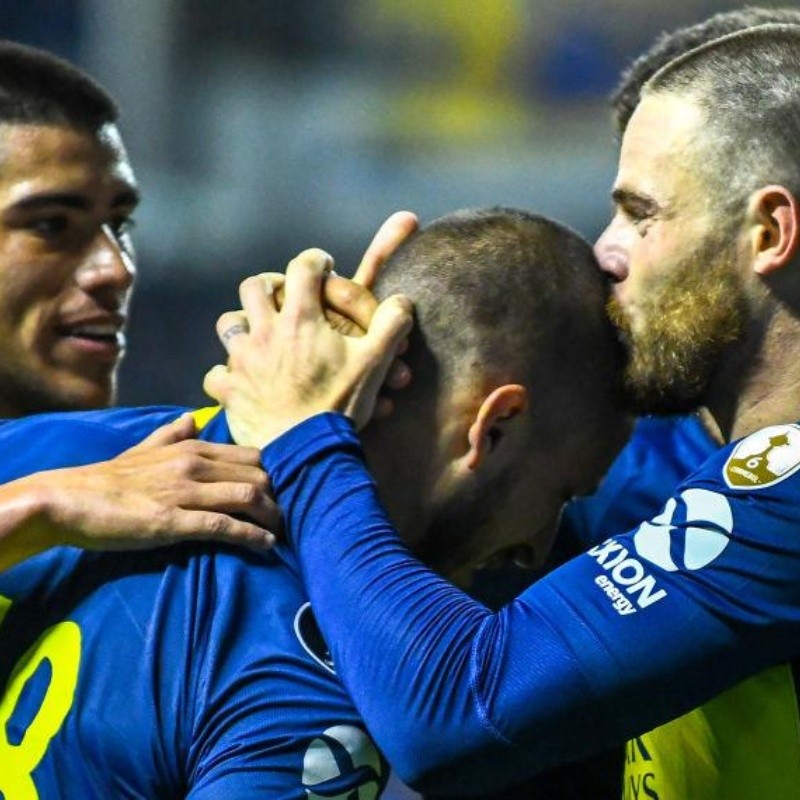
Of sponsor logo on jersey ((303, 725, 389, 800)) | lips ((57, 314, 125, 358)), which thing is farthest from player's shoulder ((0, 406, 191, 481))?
lips ((57, 314, 125, 358))

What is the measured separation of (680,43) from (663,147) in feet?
3.97

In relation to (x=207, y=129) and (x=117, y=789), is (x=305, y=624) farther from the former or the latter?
(x=207, y=129)

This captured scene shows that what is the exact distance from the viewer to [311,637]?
192 centimetres

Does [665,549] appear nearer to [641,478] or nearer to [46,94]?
[641,478]

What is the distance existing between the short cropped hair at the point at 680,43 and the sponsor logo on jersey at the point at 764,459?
1.29 meters

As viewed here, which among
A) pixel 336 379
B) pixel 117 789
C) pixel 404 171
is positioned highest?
pixel 336 379

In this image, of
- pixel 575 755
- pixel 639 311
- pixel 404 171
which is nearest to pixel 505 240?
pixel 639 311

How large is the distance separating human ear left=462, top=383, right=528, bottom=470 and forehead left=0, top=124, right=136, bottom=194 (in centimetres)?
139

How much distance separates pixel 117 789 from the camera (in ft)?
5.91

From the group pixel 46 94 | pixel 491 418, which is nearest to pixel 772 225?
pixel 491 418

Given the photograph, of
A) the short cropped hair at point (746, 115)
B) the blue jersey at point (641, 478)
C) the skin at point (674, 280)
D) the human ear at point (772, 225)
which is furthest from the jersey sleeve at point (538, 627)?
the blue jersey at point (641, 478)

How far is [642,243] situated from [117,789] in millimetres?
1004

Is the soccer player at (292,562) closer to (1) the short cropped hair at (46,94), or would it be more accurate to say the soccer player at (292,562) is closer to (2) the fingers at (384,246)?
(2) the fingers at (384,246)

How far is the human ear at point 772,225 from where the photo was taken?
213cm
